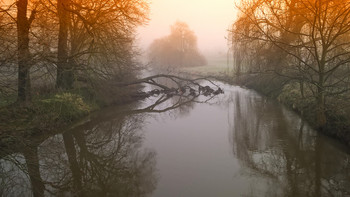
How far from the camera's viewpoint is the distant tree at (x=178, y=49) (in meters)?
52.0

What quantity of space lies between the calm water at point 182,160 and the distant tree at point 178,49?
37762mm

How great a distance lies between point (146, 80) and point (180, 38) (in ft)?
108

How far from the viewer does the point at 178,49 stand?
5297cm

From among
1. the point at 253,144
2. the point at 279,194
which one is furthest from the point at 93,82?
the point at 279,194

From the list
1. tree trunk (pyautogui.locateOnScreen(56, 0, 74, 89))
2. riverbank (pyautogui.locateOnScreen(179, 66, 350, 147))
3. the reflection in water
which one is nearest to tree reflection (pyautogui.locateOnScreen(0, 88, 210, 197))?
the reflection in water

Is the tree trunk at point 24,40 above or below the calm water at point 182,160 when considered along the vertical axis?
above

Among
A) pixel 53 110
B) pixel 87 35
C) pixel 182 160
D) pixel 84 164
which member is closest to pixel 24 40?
pixel 84 164

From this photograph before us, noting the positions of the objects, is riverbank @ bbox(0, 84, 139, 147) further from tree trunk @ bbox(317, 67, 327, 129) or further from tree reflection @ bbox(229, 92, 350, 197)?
tree trunk @ bbox(317, 67, 327, 129)

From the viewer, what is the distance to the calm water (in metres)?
7.30

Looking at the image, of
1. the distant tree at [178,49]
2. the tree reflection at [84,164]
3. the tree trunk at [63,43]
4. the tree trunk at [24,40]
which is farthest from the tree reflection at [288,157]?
the distant tree at [178,49]

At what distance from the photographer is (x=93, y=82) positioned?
48.1 ft

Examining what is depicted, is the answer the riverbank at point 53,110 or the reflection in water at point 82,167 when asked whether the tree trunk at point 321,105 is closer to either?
the reflection in water at point 82,167

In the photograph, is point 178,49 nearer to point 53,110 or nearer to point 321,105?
point 53,110

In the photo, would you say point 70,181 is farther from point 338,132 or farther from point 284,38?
point 284,38
